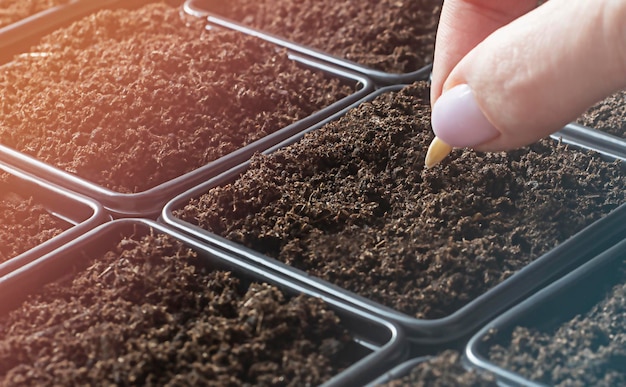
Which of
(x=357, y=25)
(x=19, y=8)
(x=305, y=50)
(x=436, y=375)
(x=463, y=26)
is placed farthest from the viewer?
(x=19, y=8)

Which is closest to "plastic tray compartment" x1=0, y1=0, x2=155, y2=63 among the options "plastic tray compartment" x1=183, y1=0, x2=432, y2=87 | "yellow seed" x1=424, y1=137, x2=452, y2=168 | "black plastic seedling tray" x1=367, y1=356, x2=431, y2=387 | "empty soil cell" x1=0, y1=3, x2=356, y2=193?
"empty soil cell" x1=0, y1=3, x2=356, y2=193

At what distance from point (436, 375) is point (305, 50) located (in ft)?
3.49

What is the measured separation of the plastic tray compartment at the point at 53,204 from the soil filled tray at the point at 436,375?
0.57 meters

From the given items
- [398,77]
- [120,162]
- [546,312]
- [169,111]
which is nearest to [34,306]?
[120,162]

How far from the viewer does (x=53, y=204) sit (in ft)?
5.02

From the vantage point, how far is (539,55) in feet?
3.45

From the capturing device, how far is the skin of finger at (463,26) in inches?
58.9

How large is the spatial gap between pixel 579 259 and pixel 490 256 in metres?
0.13

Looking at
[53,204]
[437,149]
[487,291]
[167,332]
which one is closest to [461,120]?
[437,149]

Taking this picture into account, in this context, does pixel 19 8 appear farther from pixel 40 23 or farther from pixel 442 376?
pixel 442 376

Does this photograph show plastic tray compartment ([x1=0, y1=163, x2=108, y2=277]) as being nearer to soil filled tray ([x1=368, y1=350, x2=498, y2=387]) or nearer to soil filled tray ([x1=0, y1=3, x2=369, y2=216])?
soil filled tray ([x1=0, y1=3, x2=369, y2=216])

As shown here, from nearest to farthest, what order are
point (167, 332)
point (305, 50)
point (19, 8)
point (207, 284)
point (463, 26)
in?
A: point (167, 332) → point (207, 284) → point (463, 26) → point (305, 50) → point (19, 8)

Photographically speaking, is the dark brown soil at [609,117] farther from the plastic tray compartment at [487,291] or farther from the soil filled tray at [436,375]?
the soil filled tray at [436,375]

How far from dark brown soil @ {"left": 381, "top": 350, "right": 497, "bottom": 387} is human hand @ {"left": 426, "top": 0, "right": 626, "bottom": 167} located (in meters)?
0.31
